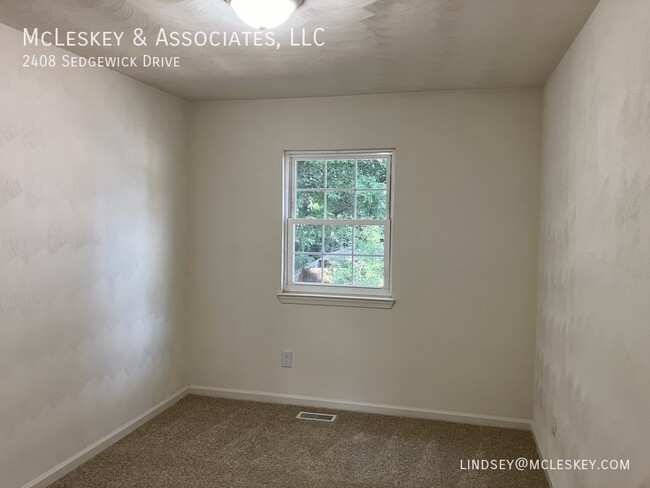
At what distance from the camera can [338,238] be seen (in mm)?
3861

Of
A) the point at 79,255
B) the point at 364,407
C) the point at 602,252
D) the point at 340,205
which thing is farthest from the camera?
the point at 340,205

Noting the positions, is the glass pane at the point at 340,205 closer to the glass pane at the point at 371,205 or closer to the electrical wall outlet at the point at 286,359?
the glass pane at the point at 371,205

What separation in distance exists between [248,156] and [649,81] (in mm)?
2853

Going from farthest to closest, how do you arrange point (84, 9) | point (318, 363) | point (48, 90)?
point (318, 363), point (48, 90), point (84, 9)

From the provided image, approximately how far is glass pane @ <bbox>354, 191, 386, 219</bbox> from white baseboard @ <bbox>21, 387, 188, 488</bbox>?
1982mm

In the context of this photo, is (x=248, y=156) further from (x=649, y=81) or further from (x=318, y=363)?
(x=649, y=81)

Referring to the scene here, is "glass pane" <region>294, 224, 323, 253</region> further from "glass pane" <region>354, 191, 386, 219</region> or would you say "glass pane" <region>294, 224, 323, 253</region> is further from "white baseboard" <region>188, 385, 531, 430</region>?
"white baseboard" <region>188, 385, 531, 430</region>

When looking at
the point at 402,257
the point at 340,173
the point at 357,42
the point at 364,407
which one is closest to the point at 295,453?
the point at 364,407

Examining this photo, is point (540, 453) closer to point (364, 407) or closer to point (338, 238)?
point (364, 407)

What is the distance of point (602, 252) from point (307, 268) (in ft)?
7.73

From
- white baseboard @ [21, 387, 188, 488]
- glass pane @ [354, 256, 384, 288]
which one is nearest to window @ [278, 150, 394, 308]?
glass pane @ [354, 256, 384, 288]

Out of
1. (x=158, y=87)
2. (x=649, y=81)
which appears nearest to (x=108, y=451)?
(x=158, y=87)

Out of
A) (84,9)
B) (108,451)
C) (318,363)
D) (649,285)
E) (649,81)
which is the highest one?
(84,9)

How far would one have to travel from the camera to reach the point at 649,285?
145 centimetres
